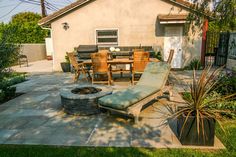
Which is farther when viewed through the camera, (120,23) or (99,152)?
(120,23)

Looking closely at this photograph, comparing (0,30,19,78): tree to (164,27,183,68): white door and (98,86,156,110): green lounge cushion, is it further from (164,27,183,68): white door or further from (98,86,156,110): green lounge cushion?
(164,27,183,68): white door

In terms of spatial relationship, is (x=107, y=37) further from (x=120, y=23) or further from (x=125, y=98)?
(x=125, y=98)

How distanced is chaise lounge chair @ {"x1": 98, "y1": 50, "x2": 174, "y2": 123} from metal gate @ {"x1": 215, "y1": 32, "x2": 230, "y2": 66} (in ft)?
27.9

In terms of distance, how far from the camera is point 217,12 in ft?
16.8

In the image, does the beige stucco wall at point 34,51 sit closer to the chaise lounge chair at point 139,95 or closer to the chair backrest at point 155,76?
the chair backrest at point 155,76

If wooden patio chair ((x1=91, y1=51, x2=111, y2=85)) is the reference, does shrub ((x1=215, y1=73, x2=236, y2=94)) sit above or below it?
below

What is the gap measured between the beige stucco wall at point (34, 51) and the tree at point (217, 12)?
55.8 feet

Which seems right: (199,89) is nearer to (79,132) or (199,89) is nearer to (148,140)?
(148,140)

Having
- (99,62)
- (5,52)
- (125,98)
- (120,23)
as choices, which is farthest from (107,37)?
(125,98)

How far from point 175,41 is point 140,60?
5228 millimetres

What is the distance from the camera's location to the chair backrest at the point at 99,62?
762 cm

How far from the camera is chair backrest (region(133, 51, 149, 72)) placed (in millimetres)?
7562

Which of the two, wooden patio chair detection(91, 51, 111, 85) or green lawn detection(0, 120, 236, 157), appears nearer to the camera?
green lawn detection(0, 120, 236, 157)

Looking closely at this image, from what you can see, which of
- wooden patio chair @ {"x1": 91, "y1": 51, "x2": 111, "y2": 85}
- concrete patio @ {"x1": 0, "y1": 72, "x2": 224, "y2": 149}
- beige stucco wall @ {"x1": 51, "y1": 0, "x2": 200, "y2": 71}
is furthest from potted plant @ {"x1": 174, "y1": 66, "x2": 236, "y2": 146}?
beige stucco wall @ {"x1": 51, "y1": 0, "x2": 200, "y2": 71}
